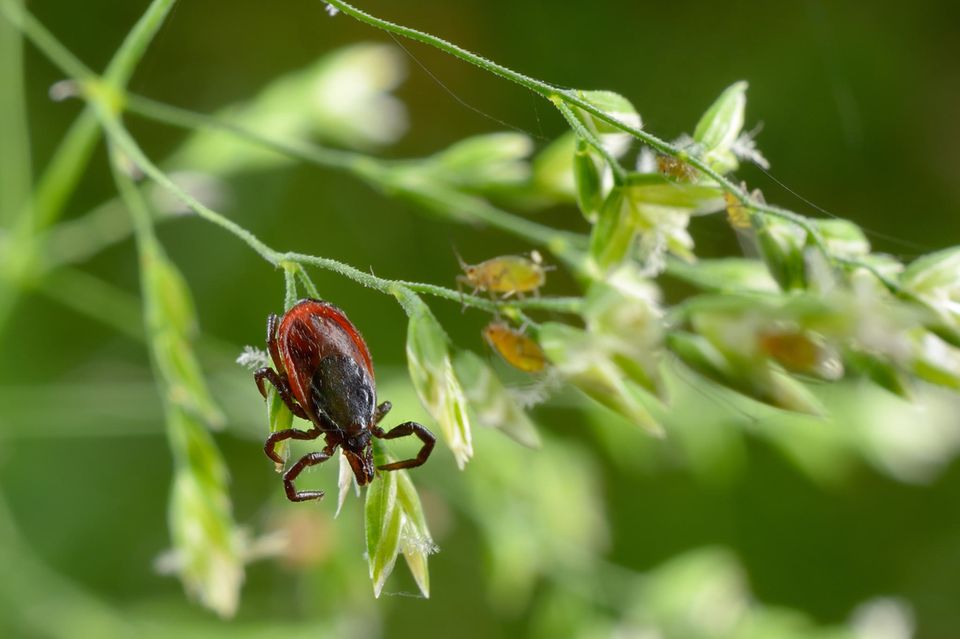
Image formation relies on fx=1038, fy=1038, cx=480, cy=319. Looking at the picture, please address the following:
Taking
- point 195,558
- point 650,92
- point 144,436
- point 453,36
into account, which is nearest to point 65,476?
point 144,436

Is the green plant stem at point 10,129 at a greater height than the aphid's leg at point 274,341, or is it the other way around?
the green plant stem at point 10,129

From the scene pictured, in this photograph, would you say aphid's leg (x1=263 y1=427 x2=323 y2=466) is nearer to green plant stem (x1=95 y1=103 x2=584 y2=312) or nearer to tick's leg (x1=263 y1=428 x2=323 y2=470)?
tick's leg (x1=263 y1=428 x2=323 y2=470)

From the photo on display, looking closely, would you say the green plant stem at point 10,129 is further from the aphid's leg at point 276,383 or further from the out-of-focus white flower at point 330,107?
the aphid's leg at point 276,383

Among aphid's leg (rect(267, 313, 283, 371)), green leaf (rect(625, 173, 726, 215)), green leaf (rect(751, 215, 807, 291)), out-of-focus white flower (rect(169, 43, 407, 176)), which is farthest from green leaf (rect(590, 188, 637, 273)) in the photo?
out-of-focus white flower (rect(169, 43, 407, 176))

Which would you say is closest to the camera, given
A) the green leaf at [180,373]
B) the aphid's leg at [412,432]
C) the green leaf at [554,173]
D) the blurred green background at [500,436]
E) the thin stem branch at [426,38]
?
the thin stem branch at [426,38]

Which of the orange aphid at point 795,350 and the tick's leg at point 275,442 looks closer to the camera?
the orange aphid at point 795,350

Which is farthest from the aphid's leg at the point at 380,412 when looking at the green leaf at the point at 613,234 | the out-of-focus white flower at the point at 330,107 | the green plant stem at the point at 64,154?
the out-of-focus white flower at the point at 330,107
